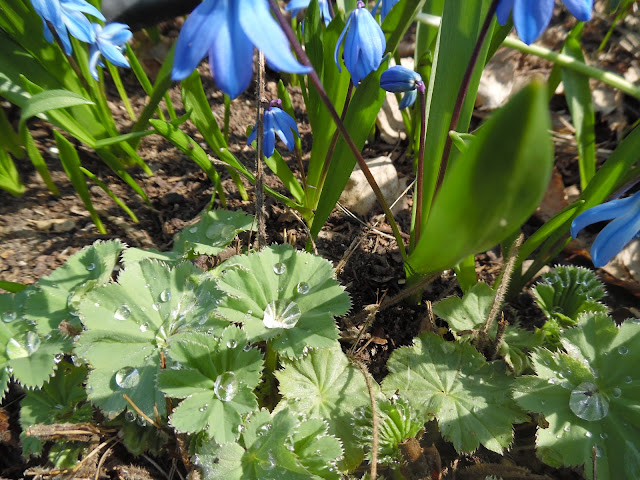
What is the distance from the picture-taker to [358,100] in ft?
4.07

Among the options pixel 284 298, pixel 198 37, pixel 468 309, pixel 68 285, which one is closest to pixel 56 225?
pixel 68 285

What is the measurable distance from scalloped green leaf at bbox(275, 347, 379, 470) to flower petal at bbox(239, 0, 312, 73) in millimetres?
768

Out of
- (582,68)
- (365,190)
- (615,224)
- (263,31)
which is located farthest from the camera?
(365,190)

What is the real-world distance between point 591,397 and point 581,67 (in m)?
1.14

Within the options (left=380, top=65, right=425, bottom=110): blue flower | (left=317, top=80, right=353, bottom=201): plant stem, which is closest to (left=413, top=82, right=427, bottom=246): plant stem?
(left=380, top=65, right=425, bottom=110): blue flower

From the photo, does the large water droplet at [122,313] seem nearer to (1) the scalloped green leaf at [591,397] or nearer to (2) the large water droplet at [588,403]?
(1) the scalloped green leaf at [591,397]

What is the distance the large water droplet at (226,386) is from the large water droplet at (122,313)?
0.96 feet

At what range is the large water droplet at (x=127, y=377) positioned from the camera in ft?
3.47

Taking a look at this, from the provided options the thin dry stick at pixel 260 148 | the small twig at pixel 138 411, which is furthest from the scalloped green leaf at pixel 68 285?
the thin dry stick at pixel 260 148

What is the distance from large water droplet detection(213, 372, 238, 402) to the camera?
1.01 metres

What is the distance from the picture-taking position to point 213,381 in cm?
105

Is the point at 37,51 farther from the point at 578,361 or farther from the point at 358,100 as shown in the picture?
the point at 578,361

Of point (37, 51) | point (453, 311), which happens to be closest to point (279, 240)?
point (453, 311)

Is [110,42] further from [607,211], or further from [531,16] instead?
[607,211]
